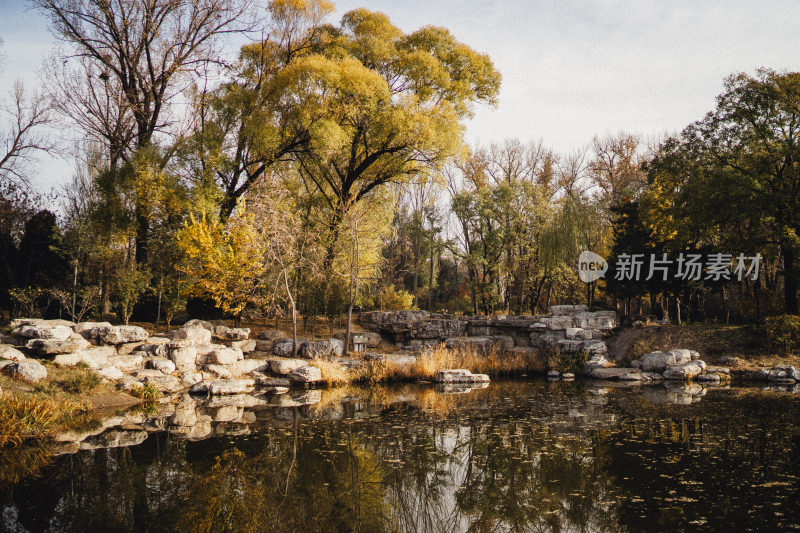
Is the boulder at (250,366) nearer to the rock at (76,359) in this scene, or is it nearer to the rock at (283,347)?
the rock at (283,347)

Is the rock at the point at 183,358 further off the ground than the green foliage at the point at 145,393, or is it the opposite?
the rock at the point at 183,358

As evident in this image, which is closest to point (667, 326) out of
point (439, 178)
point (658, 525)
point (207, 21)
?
point (439, 178)

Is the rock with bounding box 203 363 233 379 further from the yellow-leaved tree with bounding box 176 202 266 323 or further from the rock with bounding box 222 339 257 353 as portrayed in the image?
the yellow-leaved tree with bounding box 176 202 266 323

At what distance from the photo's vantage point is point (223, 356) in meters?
14.3

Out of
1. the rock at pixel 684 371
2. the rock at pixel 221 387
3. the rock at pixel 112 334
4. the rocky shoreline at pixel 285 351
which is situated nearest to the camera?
the rocky shoreline at pixel 285 351

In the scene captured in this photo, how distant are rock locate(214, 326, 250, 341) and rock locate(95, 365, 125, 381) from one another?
181 inches

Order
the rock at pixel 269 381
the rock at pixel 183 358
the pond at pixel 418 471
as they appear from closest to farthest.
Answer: the pond at pixel 418 471
the rock at pixel 183 358
the rock at pixel 269 381

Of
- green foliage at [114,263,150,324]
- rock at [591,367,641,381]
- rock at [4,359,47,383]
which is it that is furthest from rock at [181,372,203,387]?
rock at [591,367,641,381]

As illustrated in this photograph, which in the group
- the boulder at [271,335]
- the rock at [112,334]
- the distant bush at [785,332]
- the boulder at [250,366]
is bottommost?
the boulder at [250,366]

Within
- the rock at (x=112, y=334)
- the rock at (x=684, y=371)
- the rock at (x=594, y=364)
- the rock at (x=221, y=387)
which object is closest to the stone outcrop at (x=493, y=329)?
the rock at (x=594, y=364)

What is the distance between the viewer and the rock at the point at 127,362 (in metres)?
12.5

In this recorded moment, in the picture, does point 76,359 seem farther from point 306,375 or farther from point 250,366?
point 306,375

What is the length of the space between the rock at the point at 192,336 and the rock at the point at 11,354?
13.1 ft

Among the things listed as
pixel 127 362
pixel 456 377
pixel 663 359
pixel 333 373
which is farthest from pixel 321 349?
pixel 663 359
